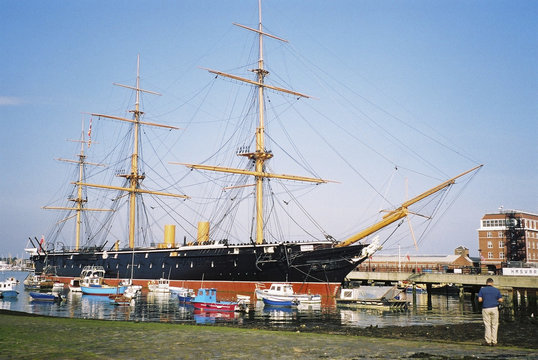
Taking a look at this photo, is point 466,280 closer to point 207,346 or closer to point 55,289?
point 207,346

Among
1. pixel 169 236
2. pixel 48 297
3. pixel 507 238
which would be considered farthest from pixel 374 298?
pixel 507 238

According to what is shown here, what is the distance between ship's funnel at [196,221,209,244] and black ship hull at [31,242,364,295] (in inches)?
198

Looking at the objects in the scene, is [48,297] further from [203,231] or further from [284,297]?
[284,297]

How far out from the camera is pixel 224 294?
159 ft

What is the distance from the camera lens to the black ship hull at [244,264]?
4472cm

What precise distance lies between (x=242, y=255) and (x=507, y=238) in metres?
59.2

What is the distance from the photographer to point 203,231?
62.0m

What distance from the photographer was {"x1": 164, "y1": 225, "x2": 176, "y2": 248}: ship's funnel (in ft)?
216

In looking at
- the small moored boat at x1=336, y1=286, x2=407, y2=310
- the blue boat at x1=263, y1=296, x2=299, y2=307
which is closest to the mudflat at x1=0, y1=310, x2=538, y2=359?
the blue boat at x1=263, y1=296, x2=299, y2=307

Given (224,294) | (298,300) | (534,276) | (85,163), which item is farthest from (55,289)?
(534,276)

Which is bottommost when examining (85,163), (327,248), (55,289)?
(55,289)

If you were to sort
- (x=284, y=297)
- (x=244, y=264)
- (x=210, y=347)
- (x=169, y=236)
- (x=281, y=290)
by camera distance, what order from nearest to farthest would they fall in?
(x=210, y=347) → (x=284, y=297) → (x=281, y=290) → (x=244, y=264) → (x=169, y=236)

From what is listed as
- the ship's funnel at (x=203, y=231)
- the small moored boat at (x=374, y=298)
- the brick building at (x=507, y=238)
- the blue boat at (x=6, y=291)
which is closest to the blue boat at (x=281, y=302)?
the small moored boat at (x=374, y=298)

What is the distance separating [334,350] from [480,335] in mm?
9252
